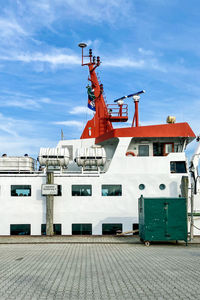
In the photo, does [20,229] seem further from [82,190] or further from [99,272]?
[99,272]

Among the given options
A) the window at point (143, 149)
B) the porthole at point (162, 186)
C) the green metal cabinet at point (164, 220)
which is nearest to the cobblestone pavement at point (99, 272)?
the green metal cabinet at point (164, 220)

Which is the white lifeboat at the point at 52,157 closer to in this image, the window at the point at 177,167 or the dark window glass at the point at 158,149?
the dark window glass at the point at 158,149

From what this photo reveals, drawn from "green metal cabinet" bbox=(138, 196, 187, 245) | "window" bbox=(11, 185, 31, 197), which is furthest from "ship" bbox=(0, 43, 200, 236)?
"green metal cabinet" bbox=(138, 196, 187, 245)

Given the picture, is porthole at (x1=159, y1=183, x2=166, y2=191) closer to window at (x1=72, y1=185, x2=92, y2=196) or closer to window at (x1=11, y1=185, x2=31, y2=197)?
window at (x1=72, y1=185, x2=92, y2=196)

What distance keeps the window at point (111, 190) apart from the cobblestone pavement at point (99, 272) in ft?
19.0

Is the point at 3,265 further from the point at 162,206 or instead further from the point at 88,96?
the point at 88,96

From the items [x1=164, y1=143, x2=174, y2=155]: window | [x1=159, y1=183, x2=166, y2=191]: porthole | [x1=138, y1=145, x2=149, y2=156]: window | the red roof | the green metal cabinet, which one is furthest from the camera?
[x1=164, y1=143, x2=174, y2=155]: window

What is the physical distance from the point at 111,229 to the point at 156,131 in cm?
740

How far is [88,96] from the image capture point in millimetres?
28812

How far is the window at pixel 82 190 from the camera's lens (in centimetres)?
2052

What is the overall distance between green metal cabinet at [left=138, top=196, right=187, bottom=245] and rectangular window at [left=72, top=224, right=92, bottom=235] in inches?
194

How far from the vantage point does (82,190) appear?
810 inches

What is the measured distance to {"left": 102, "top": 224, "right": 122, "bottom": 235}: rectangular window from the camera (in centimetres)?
2003

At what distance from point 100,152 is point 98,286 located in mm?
14237
